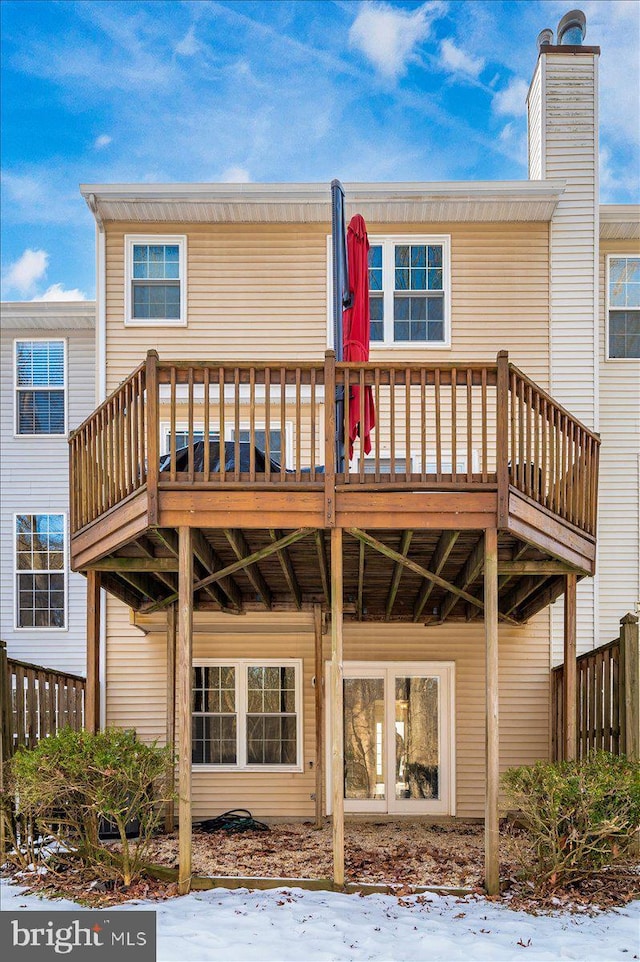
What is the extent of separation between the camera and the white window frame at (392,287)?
1098 centimetres

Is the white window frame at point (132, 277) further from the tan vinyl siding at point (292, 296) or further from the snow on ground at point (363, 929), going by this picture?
the snow on ground at point (363, 929)

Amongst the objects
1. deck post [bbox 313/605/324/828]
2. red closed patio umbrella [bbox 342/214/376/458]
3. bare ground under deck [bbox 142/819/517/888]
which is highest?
red closed patio umbrella [bbox 342/214/376/458]

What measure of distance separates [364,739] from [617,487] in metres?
4.48

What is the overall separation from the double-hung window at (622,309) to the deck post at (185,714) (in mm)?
6904

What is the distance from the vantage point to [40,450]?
1404 cm

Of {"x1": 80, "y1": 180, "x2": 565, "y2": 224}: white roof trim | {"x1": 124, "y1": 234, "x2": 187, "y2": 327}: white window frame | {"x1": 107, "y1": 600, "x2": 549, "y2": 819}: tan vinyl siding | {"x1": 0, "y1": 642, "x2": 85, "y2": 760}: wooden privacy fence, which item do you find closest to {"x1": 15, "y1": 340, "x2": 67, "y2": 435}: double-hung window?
{"x1": 124, "y1": 234, "x2": 187, "y2": 327}: white window frame

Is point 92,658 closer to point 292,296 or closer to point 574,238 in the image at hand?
point 292,296

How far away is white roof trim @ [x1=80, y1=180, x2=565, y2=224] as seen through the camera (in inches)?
419

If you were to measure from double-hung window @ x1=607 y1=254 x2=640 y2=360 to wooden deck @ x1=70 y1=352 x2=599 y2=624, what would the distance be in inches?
148

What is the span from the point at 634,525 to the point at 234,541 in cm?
599

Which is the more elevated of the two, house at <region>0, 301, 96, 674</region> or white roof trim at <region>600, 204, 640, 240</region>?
white roof trim at <region>600, 204, 640, 240</region>

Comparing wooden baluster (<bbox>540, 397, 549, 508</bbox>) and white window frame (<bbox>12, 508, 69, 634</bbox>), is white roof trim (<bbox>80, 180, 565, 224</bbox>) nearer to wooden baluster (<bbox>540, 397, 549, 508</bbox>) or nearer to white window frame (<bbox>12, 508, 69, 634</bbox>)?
wooden baluster (<bbox>540, 397, 549, 508</bbox>)

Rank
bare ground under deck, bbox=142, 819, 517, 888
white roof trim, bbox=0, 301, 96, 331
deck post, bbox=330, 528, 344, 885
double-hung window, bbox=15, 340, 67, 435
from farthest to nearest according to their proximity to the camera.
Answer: double-hung window, bbox=15, 340, 67, 435 < white roof trim, bbox=0, 301, 96, 331 < bare ground under deck, bbox=142, 819, 517, 888 < deck post, bbox=330, 528, 344, 885

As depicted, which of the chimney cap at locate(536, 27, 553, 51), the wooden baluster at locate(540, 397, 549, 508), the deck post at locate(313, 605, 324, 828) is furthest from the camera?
the chimney cap at locate(536, 27, 553, 51)
